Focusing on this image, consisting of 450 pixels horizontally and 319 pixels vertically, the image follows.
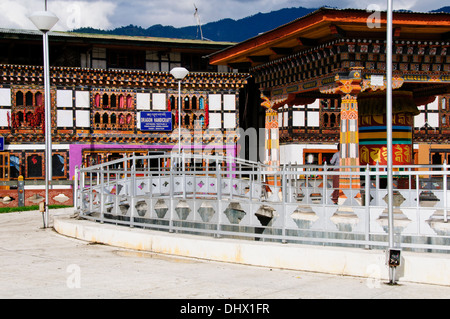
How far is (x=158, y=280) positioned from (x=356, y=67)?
10058 mm

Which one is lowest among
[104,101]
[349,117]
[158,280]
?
[158,280]

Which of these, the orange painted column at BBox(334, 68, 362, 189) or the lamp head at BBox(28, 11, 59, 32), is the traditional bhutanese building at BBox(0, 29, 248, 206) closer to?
the lamp head at BBox(28, 11, 59, 32)

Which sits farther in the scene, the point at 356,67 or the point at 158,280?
the point at 356,67

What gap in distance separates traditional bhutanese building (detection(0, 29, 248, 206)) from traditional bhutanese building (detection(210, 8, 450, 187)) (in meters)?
21.9

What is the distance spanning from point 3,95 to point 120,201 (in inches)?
1171

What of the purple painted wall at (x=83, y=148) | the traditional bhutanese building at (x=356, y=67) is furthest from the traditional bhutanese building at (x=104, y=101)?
the traditional bhutanese building at (x=356, y=67)

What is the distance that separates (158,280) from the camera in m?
8.62

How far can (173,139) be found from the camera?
4425 cm

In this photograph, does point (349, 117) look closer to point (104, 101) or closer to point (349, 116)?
point (349, 116)

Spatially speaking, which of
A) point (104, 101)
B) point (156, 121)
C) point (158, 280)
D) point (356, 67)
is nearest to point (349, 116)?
point (356, 67)

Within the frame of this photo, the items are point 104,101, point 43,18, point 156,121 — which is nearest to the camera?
point 43,18
